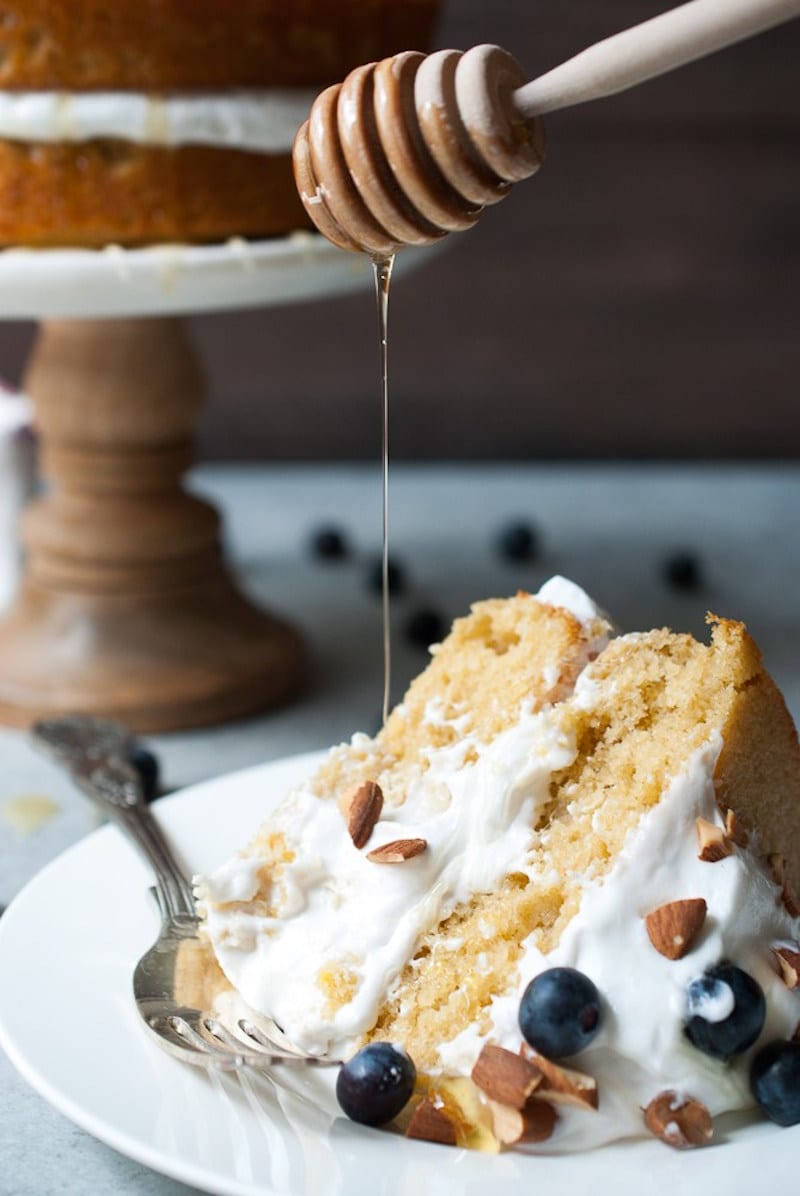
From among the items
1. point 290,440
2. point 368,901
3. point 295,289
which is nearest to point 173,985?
point 368,901

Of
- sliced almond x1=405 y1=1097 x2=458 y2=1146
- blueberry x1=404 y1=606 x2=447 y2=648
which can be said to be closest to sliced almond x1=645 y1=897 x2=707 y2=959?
sliced almond x1=405 y1=1097 x2=458 y2=1146

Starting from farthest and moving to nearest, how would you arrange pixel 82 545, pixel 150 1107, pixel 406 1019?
pixel 82 545 < pixel 406 1019 < pixel 150 1107

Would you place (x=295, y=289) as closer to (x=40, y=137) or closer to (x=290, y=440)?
(x=40, y=137)

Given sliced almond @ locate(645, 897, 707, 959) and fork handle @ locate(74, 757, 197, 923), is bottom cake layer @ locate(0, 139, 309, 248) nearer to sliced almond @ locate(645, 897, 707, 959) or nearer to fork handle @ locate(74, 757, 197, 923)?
fork handle @ locate(74, 757, 197, 923)

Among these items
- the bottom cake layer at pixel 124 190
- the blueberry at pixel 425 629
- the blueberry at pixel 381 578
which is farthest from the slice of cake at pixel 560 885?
the blueberry at pixel 381 578

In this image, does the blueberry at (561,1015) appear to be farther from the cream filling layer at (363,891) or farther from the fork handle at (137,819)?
the fork handle at (137,819)

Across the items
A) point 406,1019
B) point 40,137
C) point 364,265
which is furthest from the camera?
point 364,265
